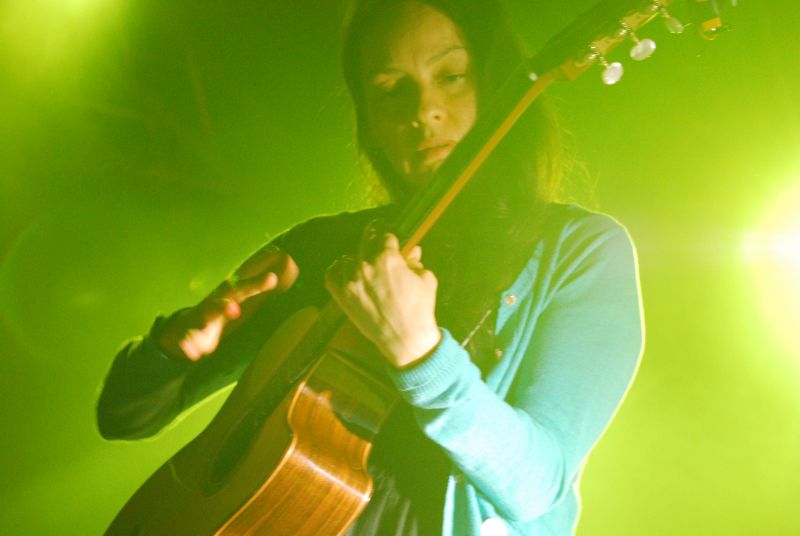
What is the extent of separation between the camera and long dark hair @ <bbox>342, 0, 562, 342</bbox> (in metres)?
1.07

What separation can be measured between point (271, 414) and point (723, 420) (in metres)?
1.32

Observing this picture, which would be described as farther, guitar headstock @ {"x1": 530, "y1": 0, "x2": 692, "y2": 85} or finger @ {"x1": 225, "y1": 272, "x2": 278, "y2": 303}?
finger @ {"x1": 225, "y1": 272, "x2": 278, "y2": 303}

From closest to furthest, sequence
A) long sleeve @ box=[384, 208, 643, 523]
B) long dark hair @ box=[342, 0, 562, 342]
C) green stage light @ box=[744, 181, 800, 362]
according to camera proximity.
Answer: long sleeve @ box=[384, 208, 643, 523] → long dark hair @ box=[342, 0, 562, 342] → green stage light @ box=[744, 181, 800, 362]

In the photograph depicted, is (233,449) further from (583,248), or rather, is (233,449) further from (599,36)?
(599,36)

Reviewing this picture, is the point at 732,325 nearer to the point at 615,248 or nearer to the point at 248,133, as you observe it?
the point at 615,248

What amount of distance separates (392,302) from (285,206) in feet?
4.14

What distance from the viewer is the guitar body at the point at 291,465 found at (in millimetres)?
842

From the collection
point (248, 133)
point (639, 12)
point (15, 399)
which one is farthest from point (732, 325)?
point (15, 399)

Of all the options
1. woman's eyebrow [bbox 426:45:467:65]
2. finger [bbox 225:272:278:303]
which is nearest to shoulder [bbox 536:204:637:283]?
woman's eyebrow [bbox 426:45:467:65]

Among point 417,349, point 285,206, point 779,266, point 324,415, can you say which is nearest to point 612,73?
point 417,349

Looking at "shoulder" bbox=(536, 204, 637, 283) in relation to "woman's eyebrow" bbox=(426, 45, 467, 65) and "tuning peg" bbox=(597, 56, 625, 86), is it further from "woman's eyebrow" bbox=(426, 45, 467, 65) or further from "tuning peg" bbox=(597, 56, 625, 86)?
"woman's eyebrow" bbox=(426, 45, 467, 65)

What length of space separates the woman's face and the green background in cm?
48

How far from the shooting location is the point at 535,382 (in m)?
0.82

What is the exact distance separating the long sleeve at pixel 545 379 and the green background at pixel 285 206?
0.63 m
